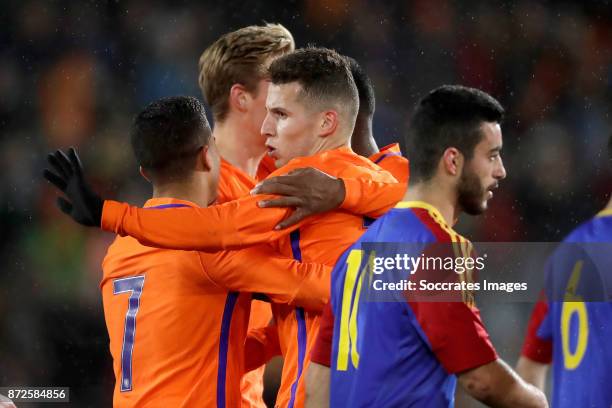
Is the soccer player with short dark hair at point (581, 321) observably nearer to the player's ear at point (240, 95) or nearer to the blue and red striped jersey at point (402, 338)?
the blue and red striped jersey at point (402, 338)

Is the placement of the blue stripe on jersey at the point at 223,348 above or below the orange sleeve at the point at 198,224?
below

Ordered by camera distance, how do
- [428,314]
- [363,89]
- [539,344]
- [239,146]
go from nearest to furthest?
[428,314], [539,344], [363,89], [239,146]

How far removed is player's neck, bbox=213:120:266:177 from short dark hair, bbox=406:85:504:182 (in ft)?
4.65

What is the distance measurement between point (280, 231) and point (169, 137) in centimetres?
52

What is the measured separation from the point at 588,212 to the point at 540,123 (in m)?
0.62

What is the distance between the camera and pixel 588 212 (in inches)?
216

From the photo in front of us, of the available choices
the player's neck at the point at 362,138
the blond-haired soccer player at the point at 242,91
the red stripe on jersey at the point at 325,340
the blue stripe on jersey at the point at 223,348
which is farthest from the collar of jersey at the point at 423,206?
the blond-haired soccer player at the point at 242,91

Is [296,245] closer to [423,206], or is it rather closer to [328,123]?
[328,123]

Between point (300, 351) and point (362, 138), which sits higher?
point (362, 138)

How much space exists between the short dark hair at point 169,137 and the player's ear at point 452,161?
966 mm

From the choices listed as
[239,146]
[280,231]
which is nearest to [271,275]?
[280,231]

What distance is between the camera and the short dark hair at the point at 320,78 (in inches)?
118

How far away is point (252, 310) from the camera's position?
3.62 metres

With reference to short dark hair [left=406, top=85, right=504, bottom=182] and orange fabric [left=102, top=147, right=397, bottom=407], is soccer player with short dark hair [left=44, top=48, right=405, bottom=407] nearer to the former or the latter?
orange fabric [left=102, top=147, right=397, bottom=407]
